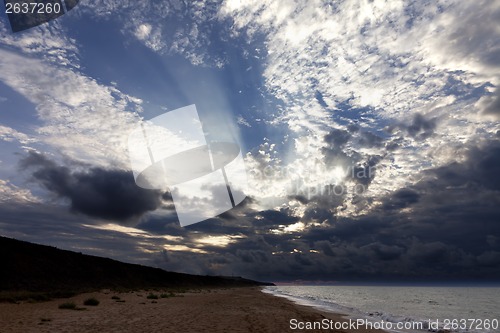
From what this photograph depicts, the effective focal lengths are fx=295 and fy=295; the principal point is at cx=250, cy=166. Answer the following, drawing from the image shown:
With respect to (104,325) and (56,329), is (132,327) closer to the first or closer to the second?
(104,325)

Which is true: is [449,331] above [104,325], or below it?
below

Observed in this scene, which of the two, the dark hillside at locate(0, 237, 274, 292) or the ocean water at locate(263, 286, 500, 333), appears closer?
the ocean water at locate(263, 286, 500, 333)

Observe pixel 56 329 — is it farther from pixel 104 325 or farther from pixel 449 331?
pixel 449 331

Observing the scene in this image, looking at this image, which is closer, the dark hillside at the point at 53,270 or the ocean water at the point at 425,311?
the ocean water at the point at 425,311

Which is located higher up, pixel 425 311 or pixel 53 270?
pixel 53 270

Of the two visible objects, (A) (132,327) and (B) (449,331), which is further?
(B) (449,331)

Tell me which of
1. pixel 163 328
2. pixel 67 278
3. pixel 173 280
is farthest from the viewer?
pixel 173 280

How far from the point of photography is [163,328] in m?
15.9

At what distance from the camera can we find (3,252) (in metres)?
62.2

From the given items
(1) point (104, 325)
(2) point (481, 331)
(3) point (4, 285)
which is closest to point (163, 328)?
(1) point (104, 325)

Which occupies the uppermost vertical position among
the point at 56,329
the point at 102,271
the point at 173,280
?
the point at 56,329

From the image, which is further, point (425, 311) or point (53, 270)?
point (53, 270)

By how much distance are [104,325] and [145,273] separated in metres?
113

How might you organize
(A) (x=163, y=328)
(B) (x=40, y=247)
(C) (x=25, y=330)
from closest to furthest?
1. (C) (x=25, y=330)
2. (A) (x=163, y=328)
3. (B) (x=40, y=247)
